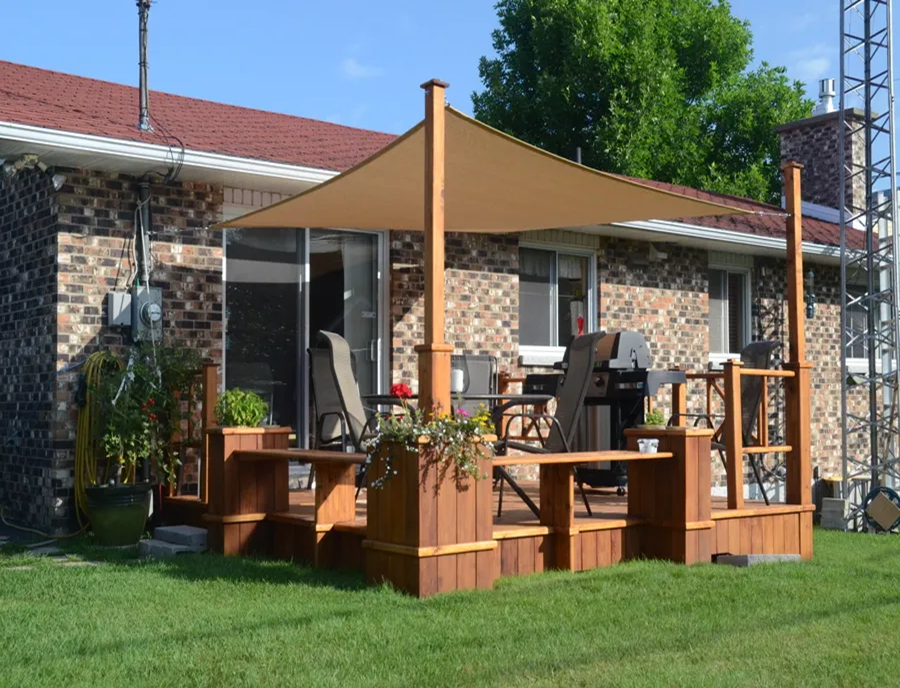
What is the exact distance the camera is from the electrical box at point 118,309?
7.71m

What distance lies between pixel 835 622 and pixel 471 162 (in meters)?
3.15

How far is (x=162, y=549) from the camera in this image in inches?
267

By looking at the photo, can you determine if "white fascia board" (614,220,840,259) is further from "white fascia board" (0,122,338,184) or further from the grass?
the grass

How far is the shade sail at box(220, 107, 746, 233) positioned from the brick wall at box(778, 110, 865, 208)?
9.26m

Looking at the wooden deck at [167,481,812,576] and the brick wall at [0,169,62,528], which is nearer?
the wooden deck at [167,481,812,576]

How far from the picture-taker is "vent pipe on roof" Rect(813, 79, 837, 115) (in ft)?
55.9

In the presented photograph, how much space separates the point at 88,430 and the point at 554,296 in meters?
4.88

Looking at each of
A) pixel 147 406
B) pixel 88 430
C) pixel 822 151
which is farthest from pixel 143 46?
pixel 822 151

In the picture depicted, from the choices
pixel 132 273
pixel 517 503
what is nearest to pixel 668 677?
pixel 517 503

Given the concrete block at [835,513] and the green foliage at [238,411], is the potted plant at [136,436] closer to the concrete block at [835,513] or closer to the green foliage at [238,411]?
the green foliage at [238,411]

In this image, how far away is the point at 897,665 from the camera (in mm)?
4047

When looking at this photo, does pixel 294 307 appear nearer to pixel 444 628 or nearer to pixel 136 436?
pixel 136 436

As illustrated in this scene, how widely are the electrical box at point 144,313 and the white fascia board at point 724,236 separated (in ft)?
13.8

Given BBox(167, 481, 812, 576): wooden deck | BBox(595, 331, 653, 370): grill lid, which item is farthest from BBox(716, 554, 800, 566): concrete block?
BBox(595, 331, 653, 370): grill lid
